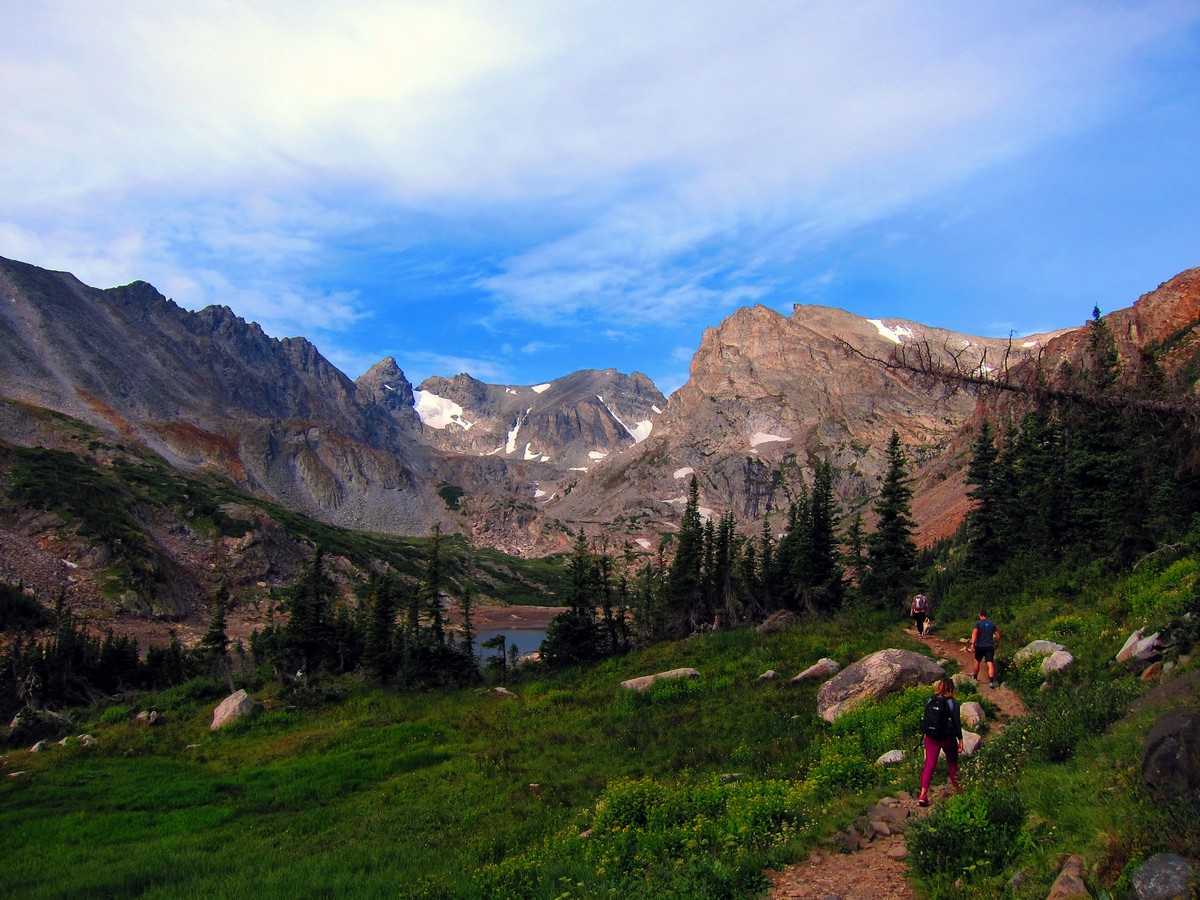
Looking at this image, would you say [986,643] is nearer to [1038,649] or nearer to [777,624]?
[1038,649]

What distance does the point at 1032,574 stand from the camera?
29.9m

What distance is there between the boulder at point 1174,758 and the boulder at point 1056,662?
9030 millimetres

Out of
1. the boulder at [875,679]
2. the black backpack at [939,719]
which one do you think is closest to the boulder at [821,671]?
the boulder at [875,679]

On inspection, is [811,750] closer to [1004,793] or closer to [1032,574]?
[1004,793]

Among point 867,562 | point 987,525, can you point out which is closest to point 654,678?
point 867,562

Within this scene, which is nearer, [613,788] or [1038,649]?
[613,788]

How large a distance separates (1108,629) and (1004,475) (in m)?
27.3

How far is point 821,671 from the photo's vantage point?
929 inches

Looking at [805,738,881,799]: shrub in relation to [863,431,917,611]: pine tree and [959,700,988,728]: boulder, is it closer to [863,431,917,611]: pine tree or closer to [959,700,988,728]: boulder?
[959,700,988,728]: boulder

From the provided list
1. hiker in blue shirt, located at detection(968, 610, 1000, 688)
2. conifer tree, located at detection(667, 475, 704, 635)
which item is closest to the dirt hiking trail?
hiker in blue shirt, located at detection(968, 610, 1000, 688)

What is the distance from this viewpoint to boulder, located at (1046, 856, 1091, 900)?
22.6 ft

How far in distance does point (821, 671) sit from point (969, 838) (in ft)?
50.2

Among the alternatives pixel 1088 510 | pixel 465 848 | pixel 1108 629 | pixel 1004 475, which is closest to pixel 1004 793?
pixel 465 848

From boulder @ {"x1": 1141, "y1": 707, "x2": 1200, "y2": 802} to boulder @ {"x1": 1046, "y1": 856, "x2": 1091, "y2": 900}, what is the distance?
1.34m
